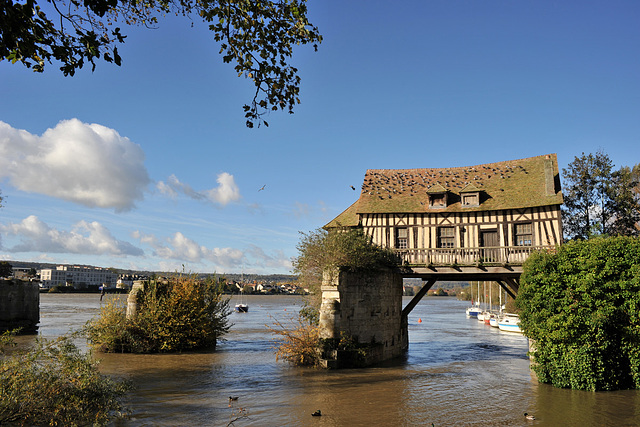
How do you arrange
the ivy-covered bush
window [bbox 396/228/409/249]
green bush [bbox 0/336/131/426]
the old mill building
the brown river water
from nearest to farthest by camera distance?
green bush [bbox 0/336/131/426], the brown river water, the ivy-covered bush, the old mill building, window [bbox 396/228/409/249]

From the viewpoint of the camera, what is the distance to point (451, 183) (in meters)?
24.4

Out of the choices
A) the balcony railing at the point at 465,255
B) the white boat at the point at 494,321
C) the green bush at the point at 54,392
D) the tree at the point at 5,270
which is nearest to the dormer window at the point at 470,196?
the balcony railing at the point at 465,255

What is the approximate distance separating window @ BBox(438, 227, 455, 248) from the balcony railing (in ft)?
3.31

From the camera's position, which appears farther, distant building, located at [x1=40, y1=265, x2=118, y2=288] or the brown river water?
distant building, located at [x1=40, y1=265, x2=118, y2=288]

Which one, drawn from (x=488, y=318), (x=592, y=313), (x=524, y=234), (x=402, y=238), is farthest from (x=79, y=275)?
(x=592, y=313)

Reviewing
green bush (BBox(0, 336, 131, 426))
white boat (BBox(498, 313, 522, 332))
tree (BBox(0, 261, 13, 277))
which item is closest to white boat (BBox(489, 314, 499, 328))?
white boat (BBox(498, 313, 522, 332))

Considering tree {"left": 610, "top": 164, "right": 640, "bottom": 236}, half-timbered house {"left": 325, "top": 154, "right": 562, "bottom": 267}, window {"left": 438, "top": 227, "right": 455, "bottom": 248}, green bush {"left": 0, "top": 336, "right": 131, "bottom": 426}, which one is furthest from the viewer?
tree {"left": 610, "top": 164, "right": 640, "bottom": 236}

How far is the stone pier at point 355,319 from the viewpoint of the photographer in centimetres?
1753

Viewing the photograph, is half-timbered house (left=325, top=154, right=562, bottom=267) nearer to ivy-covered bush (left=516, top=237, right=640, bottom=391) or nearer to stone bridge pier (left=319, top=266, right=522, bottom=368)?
stone bridge pier (left=319, top=266, right=522, bottom=368)

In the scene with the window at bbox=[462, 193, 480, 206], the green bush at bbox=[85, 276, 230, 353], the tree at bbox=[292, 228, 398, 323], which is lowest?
the green bush at bbox=[85, 276, 230, 353]

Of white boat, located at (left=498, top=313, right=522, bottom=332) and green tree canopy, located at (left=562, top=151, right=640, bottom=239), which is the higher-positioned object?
green tree canopy, located at (left=562, top=151, right=640, bottom=239)

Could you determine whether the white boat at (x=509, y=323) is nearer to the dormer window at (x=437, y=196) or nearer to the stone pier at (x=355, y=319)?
the dormer window at (x=437, y=196)

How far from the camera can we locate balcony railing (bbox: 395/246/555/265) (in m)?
19.6

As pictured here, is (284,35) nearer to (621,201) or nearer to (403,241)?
(403,241)
